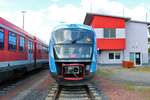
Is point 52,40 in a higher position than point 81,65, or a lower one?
higher

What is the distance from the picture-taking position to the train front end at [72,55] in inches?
612

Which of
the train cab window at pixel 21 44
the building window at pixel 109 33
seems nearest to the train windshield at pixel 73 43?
the train cab window at pixel 21 44

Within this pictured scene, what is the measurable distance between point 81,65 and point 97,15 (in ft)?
116

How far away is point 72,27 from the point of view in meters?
17.0

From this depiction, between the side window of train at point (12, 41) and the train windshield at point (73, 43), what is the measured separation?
2.38 meters

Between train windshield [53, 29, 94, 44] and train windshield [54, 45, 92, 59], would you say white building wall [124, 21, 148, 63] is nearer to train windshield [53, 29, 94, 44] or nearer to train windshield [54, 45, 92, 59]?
train windshield [53, 29, 94, 44]

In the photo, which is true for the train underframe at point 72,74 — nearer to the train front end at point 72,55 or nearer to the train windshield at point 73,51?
the train front end at point 72,55

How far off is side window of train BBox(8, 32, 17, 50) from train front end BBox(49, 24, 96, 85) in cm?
226

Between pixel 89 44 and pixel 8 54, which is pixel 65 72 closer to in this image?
pixel 89 44

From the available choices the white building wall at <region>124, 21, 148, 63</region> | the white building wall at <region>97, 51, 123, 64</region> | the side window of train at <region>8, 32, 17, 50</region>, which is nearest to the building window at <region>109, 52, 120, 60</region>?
the white building wall at <region>97, 51, 123, 64</region>

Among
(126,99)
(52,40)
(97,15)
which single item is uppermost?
(97,15)

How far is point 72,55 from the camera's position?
15953 millimetres

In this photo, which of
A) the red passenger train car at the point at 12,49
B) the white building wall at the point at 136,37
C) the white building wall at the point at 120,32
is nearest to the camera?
the red passenger train car at the point at 12,49

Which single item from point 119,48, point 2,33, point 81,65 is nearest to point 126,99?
point 81,65
